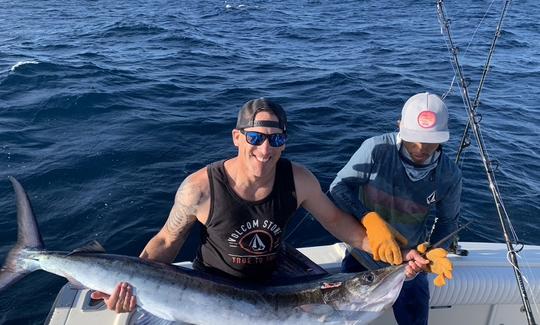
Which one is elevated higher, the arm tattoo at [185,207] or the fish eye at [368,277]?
the arm tattoo at [185,207]

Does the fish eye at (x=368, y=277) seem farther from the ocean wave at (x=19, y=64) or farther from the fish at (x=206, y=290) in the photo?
the ocean wave at (x=19, y=64)

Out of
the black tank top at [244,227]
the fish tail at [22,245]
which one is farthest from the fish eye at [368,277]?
the fish tail at [22,245]

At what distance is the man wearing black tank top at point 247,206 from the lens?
274 cm

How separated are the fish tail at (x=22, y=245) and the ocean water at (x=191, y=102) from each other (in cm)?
151

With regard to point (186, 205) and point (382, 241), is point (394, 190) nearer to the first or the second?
point (382, 241)

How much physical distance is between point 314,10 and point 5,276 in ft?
68.2

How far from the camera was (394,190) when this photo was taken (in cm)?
328

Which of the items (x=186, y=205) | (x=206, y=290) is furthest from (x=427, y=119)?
(x=206, y=290)

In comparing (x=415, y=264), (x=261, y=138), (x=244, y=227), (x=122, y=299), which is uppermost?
(x=261, y=138)

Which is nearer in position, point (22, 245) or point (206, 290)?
point (206, 290)

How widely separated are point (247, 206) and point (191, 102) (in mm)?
7119

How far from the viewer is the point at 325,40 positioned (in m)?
15.8

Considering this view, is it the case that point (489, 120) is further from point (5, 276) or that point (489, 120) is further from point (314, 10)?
point (314, 10)

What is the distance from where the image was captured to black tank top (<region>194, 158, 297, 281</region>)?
2.84 m
